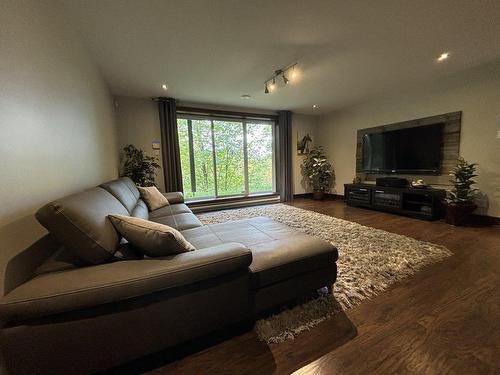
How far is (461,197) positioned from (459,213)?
0.23 metres

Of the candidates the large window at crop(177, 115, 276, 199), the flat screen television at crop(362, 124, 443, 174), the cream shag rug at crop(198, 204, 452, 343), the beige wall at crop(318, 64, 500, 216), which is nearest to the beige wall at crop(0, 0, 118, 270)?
the cream shag rug at crop(198, 204, 452, 343)

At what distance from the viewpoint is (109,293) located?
82 centimetres

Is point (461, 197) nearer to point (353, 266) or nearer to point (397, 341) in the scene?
point (353, 266)

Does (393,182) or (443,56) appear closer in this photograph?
(443,56)

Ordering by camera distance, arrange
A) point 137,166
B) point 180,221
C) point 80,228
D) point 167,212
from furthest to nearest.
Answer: point 137,166 → point 167,212 → point 180,221 → point 80,228

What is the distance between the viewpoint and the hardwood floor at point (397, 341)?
40.0 inches

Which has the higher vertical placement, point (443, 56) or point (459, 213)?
point (443, 56)

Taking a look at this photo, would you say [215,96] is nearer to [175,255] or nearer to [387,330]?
[175,255]

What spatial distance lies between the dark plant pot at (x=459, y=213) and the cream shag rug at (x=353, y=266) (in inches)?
43.2

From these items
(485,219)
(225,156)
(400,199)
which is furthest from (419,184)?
(225,156)

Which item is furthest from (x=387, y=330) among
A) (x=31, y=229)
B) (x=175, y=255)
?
(x=31, y=229)

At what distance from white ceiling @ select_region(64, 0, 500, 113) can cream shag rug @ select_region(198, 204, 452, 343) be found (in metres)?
2.22

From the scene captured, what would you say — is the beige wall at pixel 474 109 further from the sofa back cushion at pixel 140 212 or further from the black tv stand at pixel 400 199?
the sofa back cushion at pixel 140 212

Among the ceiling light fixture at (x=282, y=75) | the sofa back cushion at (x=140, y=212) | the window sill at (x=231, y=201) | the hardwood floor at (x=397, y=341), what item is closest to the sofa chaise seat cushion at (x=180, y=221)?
the sofa back cushion at (x=140, y=212)
